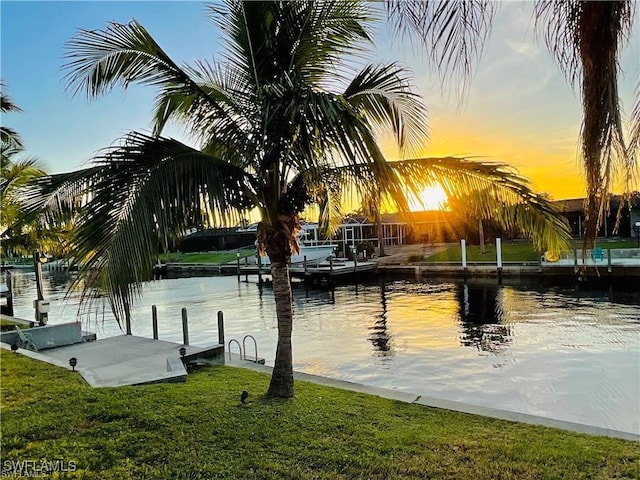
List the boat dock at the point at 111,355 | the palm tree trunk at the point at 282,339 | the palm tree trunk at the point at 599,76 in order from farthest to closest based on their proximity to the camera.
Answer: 1. the boat dock at the point at 111,355
2. the palm tree trunk at the point at 282,339
3. the palm tree trunk at the point at 599,76

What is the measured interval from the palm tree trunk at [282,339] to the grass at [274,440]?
23cm

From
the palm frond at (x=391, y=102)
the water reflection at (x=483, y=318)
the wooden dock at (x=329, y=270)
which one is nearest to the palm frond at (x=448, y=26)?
the palm frond at (x=391, y=102)

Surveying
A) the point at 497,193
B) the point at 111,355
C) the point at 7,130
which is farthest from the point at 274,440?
the point at 7,130

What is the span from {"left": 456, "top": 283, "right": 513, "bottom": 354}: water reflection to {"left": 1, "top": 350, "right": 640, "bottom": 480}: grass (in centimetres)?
679

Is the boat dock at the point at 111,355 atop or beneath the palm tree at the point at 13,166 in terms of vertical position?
beneath

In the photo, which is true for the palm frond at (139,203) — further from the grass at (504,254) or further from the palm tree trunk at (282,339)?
the grass at (504,254)

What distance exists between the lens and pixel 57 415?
15.5 ft

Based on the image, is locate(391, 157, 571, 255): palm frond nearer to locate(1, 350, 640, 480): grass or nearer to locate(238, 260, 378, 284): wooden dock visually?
locate(1, 350, 640, 480): grass

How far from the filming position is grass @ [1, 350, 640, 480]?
145 inches

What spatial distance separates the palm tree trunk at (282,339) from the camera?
5922mm

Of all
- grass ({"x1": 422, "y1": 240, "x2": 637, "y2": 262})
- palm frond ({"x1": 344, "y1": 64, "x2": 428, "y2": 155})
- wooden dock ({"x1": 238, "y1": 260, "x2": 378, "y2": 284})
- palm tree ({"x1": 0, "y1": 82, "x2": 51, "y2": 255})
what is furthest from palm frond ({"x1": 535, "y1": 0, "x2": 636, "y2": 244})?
grass ({"x1": 422, "y1": 240, "x2": 637, "y2": 262})

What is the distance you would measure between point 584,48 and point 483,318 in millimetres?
15059

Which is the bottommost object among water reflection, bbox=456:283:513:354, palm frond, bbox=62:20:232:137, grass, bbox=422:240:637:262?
water reflection, bbox=456:283:513:354

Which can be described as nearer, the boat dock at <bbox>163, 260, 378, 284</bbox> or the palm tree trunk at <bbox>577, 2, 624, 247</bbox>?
the palm tree trunk at <bbox>577, 2, 624, 247</bbox>
